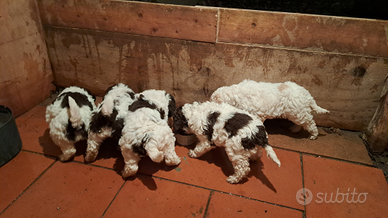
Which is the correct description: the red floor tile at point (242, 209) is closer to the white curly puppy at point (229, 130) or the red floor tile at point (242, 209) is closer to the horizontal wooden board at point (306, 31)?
the white curly puppy at point (229, 130)

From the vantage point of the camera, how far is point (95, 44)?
4051 millimetres

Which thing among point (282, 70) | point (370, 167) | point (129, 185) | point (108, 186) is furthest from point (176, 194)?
point (370, 167)

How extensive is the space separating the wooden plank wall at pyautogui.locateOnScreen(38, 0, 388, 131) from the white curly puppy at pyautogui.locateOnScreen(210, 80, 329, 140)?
310 millimetres

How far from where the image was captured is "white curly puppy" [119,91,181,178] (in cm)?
269

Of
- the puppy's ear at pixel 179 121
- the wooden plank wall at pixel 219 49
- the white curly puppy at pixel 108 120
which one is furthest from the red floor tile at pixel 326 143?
the white curly puppy at pixel 108 120

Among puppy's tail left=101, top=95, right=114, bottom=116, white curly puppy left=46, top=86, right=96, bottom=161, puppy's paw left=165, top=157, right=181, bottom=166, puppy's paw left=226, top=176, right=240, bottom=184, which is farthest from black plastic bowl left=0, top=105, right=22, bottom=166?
puppy's paw left=226, top=176, right=240, bottom=184

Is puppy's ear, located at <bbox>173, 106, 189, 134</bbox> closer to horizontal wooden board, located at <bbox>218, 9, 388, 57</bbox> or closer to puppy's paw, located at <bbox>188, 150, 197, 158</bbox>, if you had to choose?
puppy's paw, located at <bbox>188, 150, 197, 158</bbox>

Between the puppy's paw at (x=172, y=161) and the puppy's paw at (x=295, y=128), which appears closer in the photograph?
the puppy's paw at (x=172, y=161)

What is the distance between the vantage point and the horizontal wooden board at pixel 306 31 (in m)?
3.17

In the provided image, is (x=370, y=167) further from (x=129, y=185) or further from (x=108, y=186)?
(x=108, y=186)

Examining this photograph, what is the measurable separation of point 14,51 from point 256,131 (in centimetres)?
377

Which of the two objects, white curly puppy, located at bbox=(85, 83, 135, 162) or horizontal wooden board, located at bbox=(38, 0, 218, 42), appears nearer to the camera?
white curly puppy, located at bbox=(85, 83, 135, 162)

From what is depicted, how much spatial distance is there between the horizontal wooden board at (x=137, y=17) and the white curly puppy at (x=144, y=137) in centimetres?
129

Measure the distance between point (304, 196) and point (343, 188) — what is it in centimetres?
55
